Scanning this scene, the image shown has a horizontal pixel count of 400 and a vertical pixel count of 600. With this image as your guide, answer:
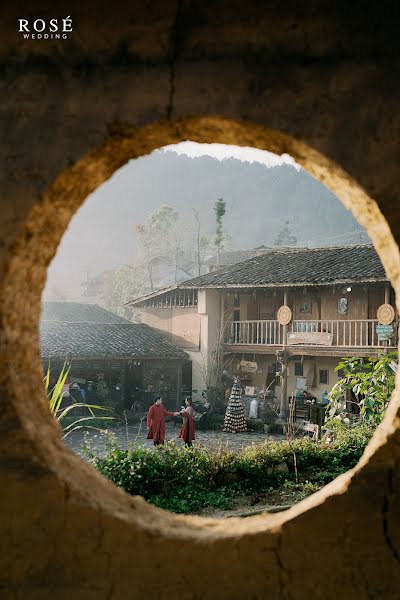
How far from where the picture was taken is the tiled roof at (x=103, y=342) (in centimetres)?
1736

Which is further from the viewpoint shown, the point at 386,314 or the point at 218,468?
the point at 386,314

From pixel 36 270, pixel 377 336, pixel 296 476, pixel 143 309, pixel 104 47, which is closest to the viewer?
pixel 104 47

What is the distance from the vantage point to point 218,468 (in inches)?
Answer: 302

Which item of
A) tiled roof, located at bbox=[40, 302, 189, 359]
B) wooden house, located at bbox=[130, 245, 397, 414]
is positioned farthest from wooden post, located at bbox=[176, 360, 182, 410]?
wooden house, located at bbox=[130, 245, 397, 414]

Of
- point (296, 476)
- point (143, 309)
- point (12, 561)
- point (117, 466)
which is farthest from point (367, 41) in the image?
point (143, 309)

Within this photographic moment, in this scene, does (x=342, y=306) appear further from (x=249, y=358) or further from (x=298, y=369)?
(x=249, y=358)

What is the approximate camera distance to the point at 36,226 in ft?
6.61

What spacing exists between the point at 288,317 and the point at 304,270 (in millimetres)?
1558

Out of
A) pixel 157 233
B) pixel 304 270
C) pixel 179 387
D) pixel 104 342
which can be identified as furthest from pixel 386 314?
pixel 157 233

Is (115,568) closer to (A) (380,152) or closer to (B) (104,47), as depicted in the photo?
(A) (380,152)

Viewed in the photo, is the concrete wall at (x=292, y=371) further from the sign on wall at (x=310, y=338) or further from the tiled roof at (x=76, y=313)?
the tiled roof at (x=76, y=313)

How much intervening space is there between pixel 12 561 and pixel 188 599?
0.61 meters

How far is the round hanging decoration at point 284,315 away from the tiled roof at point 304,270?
0.89 meters

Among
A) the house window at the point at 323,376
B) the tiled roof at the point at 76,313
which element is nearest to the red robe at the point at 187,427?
the house window at the point at 323,376
